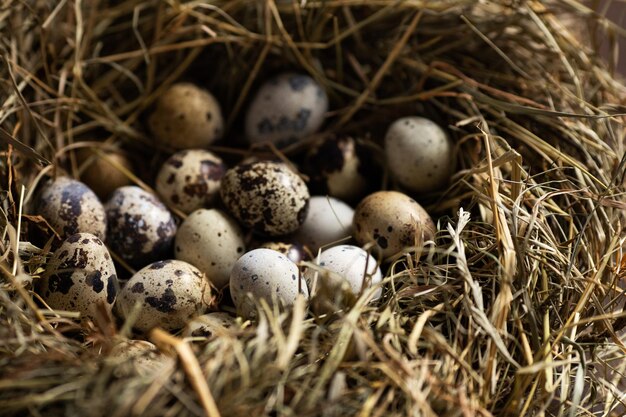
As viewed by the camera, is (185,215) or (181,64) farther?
(181,64)

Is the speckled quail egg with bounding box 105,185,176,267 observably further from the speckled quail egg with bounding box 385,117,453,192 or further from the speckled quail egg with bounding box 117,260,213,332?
the speckled quail egg with bounding box 385,117,453,192

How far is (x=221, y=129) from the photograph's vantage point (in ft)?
4.62

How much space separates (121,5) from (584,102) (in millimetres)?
955

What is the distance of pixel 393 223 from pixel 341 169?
216 mm

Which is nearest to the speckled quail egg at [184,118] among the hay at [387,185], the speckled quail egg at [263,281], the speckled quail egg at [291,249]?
the hay at [387,185]

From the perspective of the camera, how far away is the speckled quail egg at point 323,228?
49.2 inches

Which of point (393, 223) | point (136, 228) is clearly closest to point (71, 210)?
point (136, 228)

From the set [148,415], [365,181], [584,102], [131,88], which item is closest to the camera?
[148,415]

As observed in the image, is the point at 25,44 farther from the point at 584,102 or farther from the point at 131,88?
the point at 584,102

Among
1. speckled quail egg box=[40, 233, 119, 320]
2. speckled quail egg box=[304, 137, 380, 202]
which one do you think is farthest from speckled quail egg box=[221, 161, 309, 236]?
speckled quail egg box=[40, 233, 119, 320]

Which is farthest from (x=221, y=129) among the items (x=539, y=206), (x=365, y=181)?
(x=539, y=206)

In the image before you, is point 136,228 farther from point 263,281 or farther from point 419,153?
point 419,153

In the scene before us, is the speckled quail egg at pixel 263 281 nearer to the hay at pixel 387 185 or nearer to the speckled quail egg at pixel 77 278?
the hay at pixel 387 185

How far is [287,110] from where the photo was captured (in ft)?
4.46
